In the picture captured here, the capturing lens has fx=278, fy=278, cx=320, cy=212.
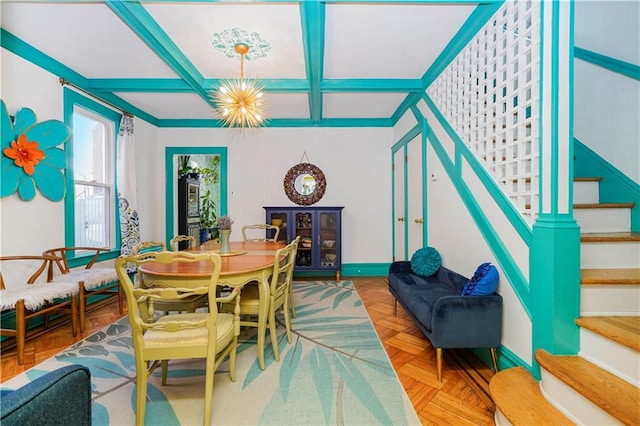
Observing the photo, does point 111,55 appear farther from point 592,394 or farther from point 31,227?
point 592,394

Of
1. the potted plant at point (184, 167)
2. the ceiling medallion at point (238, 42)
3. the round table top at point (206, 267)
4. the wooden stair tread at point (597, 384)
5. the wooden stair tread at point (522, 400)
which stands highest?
the ceiling medallion at point (238, 42)

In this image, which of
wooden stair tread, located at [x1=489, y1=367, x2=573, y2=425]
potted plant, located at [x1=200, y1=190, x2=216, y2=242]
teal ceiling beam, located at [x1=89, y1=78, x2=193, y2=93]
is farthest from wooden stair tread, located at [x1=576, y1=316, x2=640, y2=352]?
potted plant, located at [x1=200, y1=190, x2=216, y2=242]

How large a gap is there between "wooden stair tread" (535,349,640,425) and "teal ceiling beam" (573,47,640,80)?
207 cm

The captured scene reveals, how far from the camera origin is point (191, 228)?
5.79m

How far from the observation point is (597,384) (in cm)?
125

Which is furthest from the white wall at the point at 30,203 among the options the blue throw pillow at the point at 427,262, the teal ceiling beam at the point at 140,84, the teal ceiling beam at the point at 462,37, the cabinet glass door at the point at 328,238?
the teal ceiling beam at the point at 462,37

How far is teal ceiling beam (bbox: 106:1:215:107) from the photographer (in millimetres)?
2068

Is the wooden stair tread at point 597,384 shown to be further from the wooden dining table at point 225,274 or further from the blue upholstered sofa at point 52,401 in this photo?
the blue upholstered sofa at point 52,401

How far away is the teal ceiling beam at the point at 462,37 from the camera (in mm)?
2131

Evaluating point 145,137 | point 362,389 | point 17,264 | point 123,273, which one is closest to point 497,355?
point 362,389

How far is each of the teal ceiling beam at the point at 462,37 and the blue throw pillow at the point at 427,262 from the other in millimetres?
1913

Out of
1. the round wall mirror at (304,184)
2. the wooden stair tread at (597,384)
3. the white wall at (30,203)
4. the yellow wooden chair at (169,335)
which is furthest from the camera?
the round wall mirror at (304,184)

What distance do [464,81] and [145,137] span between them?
461 centimetres

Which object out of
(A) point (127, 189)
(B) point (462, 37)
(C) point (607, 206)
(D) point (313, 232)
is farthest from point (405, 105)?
(A) point (127, 189)
